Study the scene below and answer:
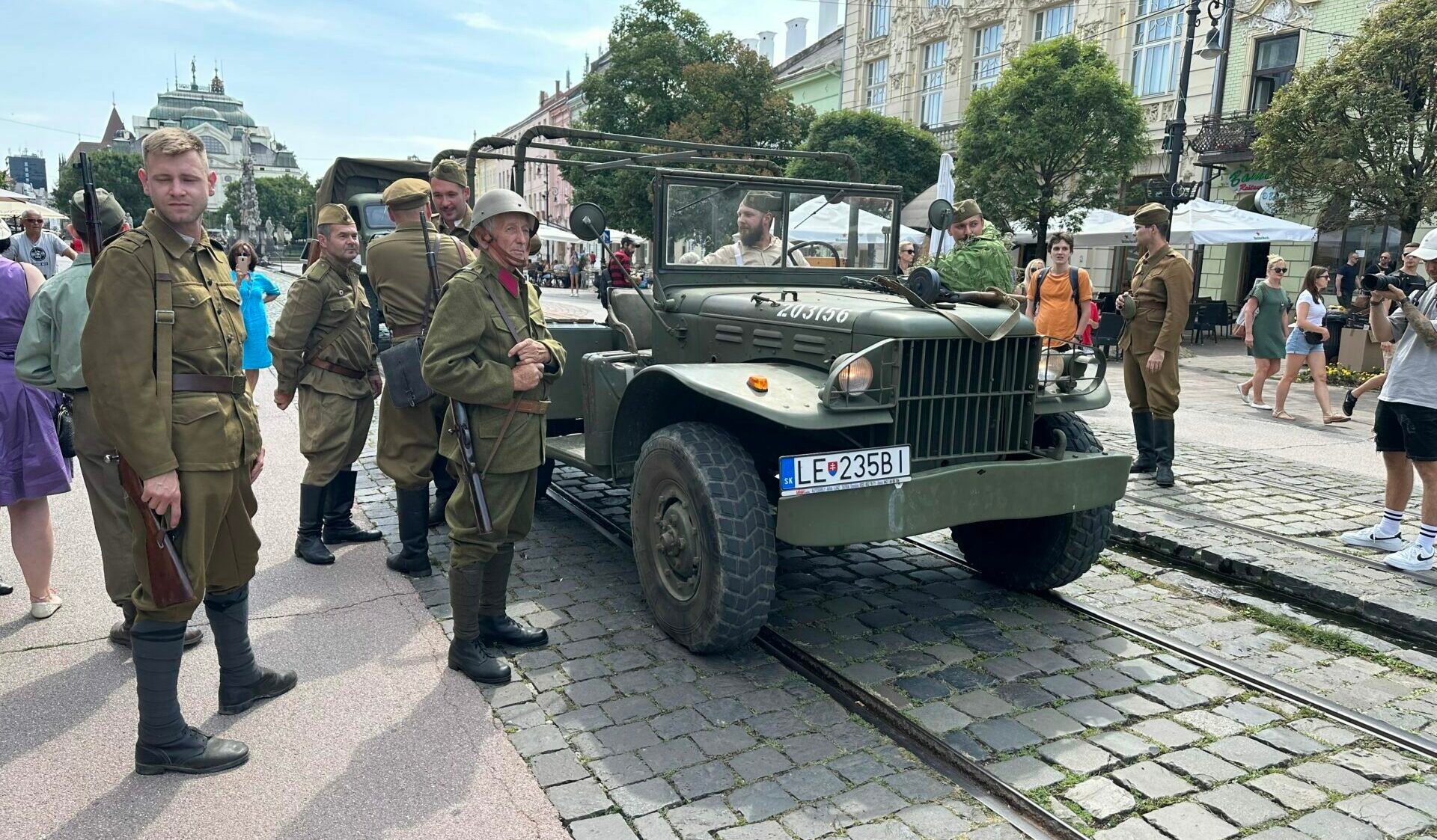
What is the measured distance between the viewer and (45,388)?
12.6ft

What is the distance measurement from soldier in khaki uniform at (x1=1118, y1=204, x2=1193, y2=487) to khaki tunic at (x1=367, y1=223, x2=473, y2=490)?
4.80 metres

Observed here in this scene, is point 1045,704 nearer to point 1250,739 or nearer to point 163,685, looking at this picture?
point 1250,739

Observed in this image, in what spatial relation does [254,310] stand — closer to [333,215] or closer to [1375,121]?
[333,215]

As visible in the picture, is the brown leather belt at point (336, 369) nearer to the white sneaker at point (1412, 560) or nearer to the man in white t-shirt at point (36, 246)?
the white sneaker at point (1412, 560)

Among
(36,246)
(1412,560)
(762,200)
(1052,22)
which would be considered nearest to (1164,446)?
(1412,560)

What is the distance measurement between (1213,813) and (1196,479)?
4843 millimetres

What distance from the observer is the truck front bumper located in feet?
12.4

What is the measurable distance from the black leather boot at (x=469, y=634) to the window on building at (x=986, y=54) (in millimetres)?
30878

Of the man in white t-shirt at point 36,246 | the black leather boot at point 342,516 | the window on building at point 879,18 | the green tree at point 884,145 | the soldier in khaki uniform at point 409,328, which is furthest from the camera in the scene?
the window on building at point 879,18

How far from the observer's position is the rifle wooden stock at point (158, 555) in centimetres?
306

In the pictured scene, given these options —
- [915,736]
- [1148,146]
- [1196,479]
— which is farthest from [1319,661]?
[1148,146]

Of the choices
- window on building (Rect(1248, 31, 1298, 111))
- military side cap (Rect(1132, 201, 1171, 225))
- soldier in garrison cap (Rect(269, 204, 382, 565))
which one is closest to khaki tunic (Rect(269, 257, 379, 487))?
soldier in garrison cap (Rect(269, 204, 382, 565))

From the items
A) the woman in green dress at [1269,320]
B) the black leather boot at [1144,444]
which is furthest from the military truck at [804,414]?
the woman in green dress at [1269,320]

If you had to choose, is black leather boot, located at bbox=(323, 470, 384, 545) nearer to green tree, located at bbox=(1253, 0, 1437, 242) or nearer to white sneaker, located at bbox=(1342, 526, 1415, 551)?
white sneaker, located at bbox=(1342, 526, 1415, 551)
